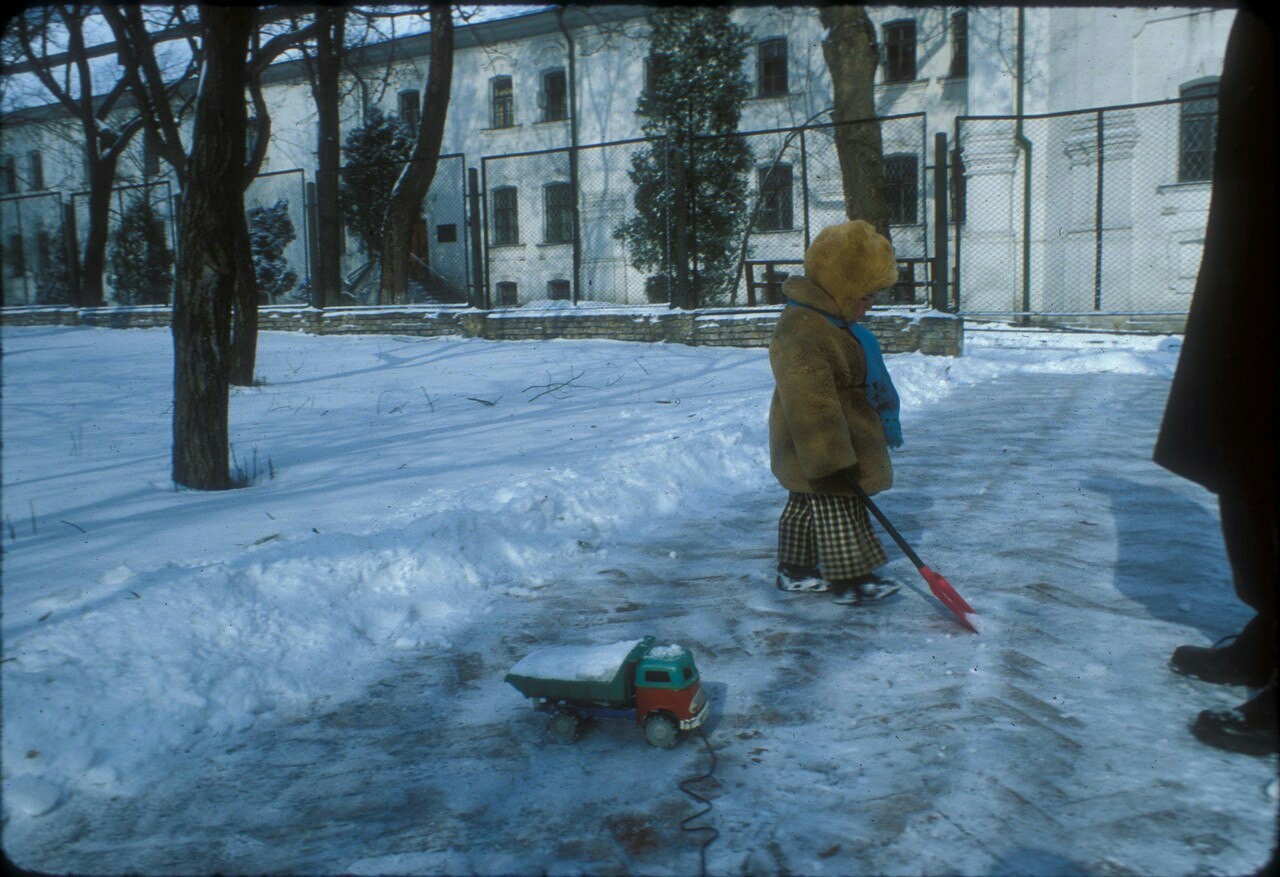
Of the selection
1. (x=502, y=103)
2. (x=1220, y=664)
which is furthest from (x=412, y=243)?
(x=1220, y=664)

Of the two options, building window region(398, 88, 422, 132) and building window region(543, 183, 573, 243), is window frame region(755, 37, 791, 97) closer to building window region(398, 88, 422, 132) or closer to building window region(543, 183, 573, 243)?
building window region(543, 183, 573, 243)

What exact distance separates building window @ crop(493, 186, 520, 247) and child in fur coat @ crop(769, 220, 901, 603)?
15947mm

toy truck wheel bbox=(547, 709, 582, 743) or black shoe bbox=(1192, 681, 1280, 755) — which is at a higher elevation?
black shoe bbox=(1192, 681, 1280, 755)

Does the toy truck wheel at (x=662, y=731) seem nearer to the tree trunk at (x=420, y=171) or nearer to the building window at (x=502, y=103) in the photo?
the tree trunk at (x=420, y=171)

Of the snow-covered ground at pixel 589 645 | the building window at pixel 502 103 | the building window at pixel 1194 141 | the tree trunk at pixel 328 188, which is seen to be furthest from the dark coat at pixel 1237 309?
the building window at pixel 502 103

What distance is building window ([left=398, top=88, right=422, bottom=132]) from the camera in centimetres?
3428

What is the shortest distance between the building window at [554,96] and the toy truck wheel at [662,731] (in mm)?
30056

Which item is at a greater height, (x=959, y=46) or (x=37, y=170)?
(x=959, y=46)

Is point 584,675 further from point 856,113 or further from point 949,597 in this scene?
point 856,113

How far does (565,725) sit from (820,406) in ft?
5.52

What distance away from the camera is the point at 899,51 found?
2586 cm

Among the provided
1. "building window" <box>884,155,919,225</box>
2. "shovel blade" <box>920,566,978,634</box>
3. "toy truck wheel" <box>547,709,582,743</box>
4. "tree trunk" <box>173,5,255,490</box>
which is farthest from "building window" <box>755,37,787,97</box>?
"toy truck wheel" <box>547,709,582,743</box>

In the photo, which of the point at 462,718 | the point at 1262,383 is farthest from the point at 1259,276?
the point at 462,718

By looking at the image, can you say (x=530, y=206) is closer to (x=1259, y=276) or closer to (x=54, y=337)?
(x=54, y=337)
